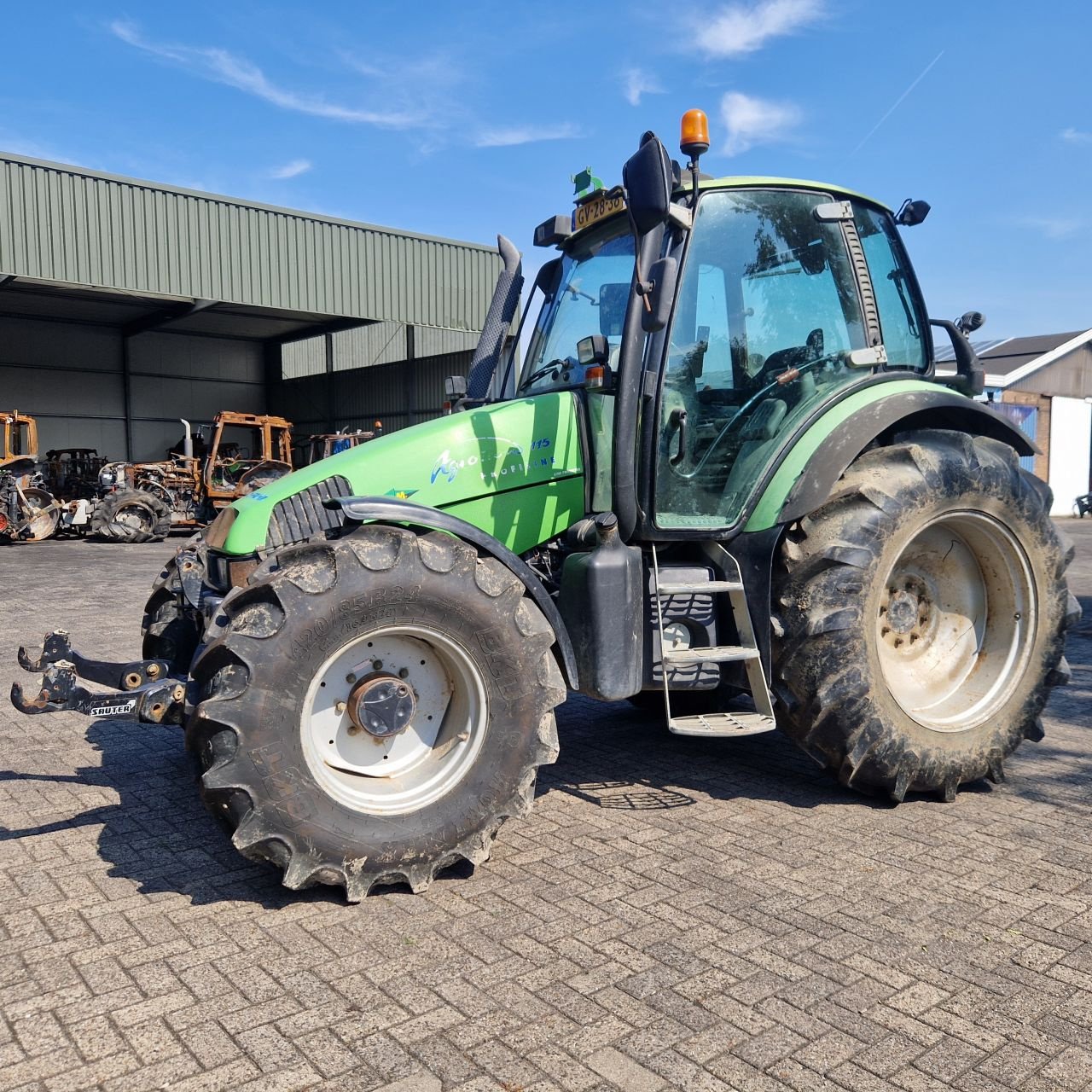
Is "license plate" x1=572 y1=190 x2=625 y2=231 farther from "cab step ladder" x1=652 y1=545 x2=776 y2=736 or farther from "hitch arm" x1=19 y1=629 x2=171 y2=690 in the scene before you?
"hitch arm" x1=19 y1=629 x2=171 y2=690

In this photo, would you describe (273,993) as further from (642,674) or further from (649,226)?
(649,226)

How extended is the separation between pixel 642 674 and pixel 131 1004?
7.28 ft

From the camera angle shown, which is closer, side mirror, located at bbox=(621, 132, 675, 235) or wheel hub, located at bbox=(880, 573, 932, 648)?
side mirror, located at bbox=(621, 132, 675, 235)

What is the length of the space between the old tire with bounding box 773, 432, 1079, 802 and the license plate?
158cm

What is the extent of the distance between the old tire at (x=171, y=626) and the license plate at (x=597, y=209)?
7.90ft

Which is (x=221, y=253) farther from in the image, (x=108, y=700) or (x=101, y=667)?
(x=108, y=700)

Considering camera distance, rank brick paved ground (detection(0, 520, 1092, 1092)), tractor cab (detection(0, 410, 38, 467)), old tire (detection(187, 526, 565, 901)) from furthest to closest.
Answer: tractor cab (detection(0, 410, 38, 467)) → old tire (detection(187, 526, 565, 901)) → brick paved ground (detection(0, 520, 1092, 1092))

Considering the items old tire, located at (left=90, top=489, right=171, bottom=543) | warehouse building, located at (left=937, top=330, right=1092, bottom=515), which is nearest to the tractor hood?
old tire, located at (left=90, top=489, right=171, bottom=543)

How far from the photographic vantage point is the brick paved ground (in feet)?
8.46

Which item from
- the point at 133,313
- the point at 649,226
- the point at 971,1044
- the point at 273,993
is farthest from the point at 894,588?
the point at 133,313

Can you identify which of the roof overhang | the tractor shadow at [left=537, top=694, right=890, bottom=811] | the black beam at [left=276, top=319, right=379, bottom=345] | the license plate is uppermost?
the roof overhang

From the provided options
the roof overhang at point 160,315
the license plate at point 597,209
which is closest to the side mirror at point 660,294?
the license plate at point 597,209

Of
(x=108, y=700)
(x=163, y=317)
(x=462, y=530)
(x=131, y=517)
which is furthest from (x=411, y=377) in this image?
(x=108, y=700)

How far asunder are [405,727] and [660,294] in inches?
72.7
